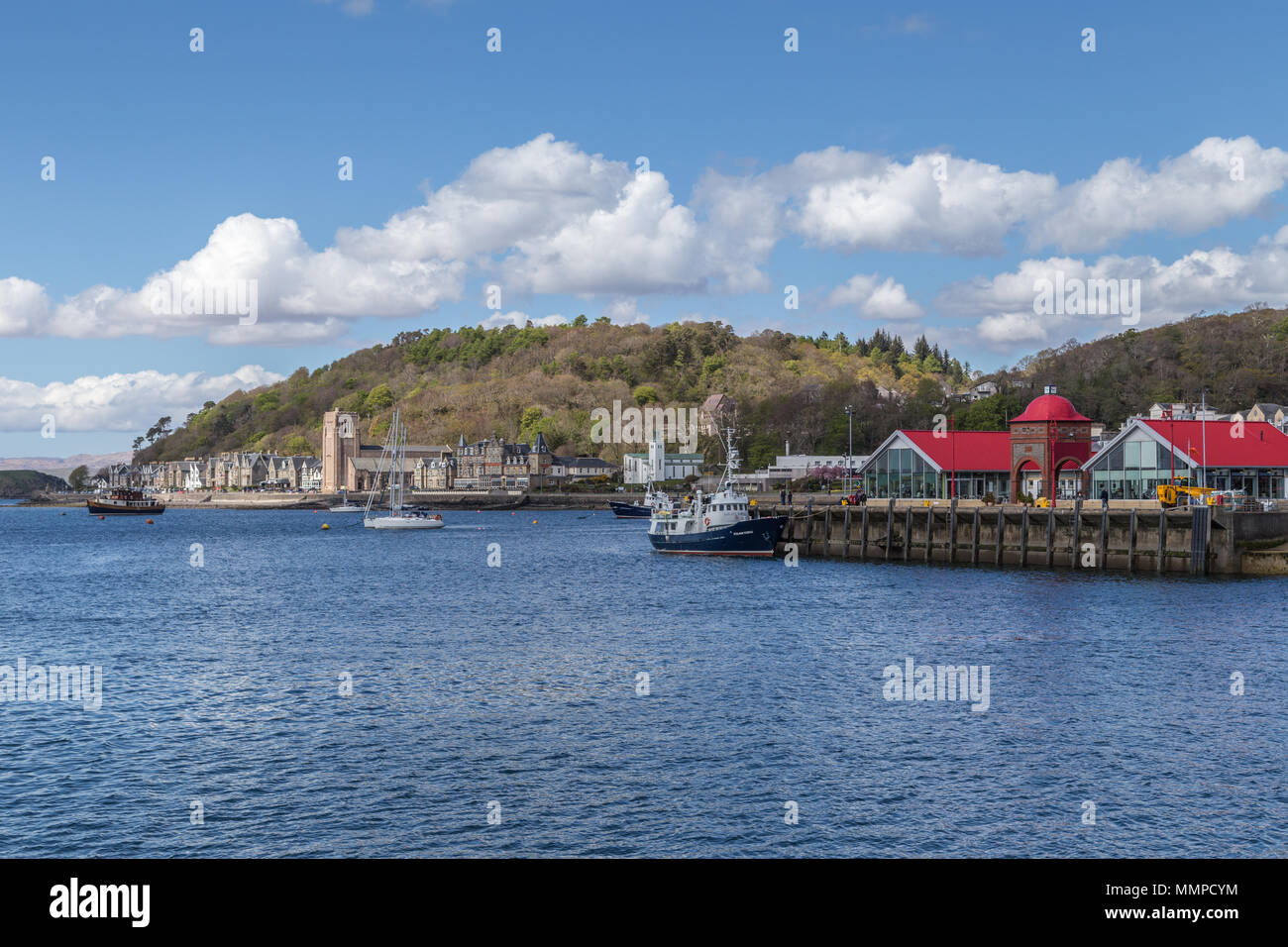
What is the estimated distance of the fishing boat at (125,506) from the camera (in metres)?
183

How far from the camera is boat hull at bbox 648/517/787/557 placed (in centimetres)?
7519

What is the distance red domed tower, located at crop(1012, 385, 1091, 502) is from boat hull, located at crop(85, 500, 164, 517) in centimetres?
15178

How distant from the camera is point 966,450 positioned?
8475cm

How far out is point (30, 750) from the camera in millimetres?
24922

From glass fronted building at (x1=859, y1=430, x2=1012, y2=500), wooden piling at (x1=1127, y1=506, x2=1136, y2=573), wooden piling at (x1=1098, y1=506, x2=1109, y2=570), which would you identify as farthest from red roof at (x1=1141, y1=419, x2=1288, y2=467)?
glass fronted building at (x1=859, y1=430, x2=1012, y2=500)

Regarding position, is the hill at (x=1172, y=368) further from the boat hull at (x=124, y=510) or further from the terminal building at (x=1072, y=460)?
the boat hull at (x=124, y=510)

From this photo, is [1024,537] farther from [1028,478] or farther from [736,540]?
[736,540]

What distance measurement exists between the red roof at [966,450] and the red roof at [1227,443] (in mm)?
13863

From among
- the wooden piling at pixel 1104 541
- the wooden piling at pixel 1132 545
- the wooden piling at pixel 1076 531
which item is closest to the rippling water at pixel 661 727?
the wooden piling at pixel 1132 545

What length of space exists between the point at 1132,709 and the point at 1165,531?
33.8m
